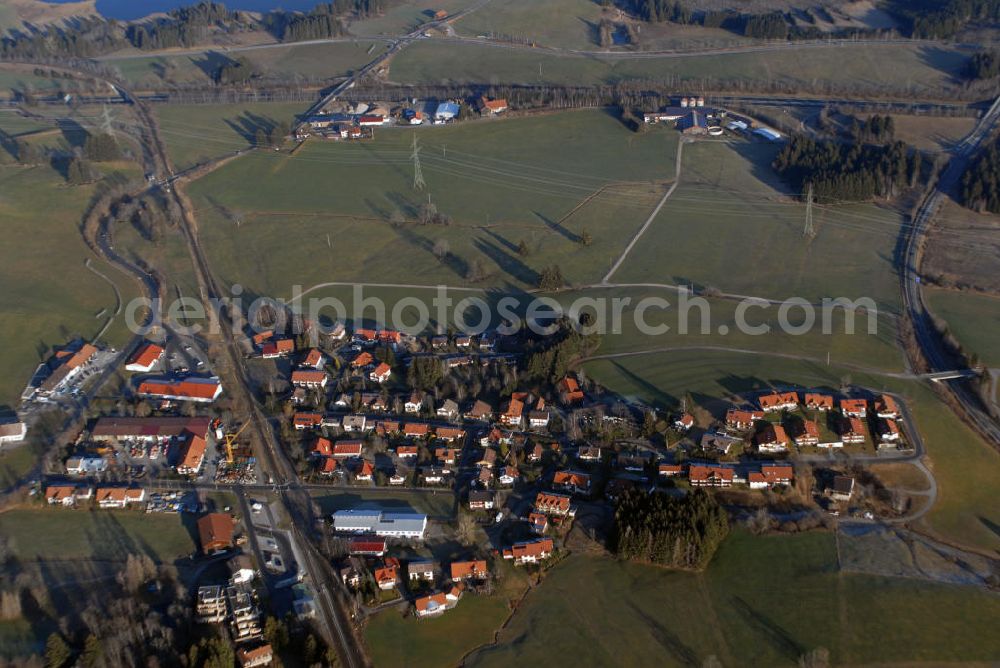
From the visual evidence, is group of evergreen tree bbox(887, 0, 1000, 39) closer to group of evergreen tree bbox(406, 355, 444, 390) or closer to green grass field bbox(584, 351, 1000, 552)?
green grass field bbox(584, 351, 1000, 552)

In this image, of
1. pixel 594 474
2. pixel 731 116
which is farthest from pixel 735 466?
pixel 731 116

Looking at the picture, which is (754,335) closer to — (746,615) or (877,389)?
(877,389)

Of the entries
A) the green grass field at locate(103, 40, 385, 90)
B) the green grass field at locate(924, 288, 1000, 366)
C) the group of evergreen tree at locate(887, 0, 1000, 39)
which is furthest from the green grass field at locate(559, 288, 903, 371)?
the group of evergreen tree at locate(887, 0, 1000, 39)

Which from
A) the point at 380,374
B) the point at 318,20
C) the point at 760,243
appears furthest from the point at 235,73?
the point at 760,243

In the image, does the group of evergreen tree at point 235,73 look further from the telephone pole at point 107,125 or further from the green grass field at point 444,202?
the green grass field at point 444,202

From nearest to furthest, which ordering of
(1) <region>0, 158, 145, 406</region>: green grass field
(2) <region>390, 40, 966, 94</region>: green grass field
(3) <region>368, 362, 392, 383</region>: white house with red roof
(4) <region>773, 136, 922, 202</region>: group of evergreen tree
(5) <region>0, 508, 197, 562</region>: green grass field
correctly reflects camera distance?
1. (5) <region>0, 508, 197, 562</region>: green grass field
2. (3) <region>368, 362, 392, 383</region>: white house with red roof
3. (1) <region>0, 158, 145, 406</region>: green grass field
4. (4) <region>773, 136, 922, 202</region>: group of evergreen tree
5. (2) <region>390, 40, 966, 94</region>: green grass field

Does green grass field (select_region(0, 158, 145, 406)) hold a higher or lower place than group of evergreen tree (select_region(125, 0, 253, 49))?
lower
